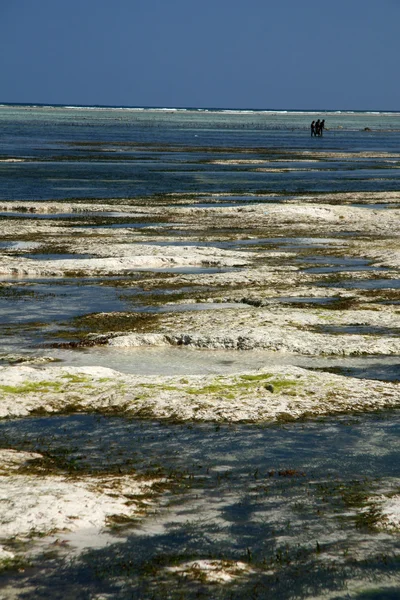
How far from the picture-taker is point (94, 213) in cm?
4550

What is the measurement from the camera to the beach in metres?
9.95

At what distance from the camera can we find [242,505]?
1141 centimetres

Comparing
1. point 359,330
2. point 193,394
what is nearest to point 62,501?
point 193,394

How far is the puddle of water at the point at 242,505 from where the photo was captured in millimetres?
9422

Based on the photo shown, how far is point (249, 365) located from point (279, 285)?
8186 mm

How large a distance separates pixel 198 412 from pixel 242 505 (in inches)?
147

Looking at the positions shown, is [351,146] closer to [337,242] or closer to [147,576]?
[337,242]

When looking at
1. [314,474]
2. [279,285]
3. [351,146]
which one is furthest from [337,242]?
Result: [351,146]

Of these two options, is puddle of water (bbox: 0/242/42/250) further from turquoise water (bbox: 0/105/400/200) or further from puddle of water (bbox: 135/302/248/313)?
turquoise water (bbox: 0/105/400/200)

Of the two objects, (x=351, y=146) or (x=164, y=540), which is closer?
(x=164, y=540)

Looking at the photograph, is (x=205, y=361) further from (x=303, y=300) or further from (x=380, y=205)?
(x=380, y=205)

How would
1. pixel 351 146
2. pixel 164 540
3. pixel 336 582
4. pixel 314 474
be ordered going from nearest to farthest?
pixel 336 582 < pixel 164 540 < pixel 314 474 < pixel 351 146

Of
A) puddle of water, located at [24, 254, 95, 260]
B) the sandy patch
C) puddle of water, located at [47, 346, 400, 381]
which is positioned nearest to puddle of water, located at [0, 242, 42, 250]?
puddle of water, located at [24, 254, 95, 260]

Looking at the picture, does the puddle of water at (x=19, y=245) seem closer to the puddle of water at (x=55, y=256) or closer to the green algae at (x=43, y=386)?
the puddle of water at (x=55, y=256)
